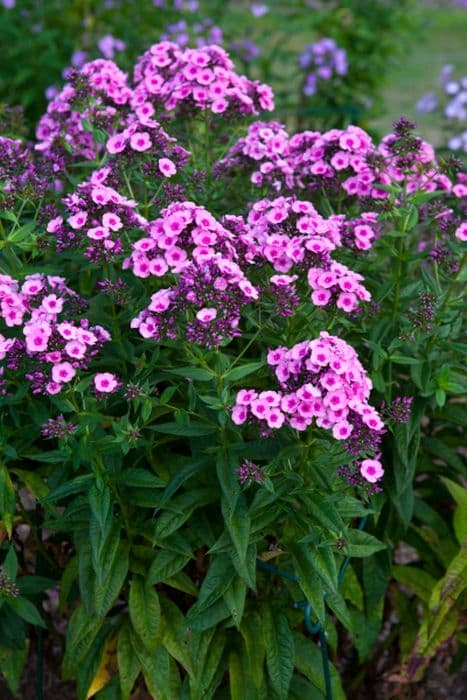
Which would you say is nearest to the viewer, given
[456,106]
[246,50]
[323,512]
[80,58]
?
[323,512]

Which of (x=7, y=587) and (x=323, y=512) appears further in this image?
(x=7, y=587)

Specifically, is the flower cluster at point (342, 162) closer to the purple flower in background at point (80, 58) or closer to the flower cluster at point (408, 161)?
the flower cluster at point (408, 161)

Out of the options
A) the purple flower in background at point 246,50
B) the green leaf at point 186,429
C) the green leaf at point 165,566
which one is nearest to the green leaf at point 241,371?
the green leaf at point 186,429

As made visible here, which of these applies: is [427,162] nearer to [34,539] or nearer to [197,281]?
[197,281]

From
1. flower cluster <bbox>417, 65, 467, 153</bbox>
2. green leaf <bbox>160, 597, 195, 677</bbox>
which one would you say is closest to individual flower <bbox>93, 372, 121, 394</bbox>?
green leaf <bbox>160, 597, 195, 677</bbox>

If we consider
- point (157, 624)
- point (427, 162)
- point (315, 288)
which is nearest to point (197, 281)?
point (315, 288)

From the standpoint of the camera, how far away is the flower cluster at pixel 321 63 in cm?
712

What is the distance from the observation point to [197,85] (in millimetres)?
3062

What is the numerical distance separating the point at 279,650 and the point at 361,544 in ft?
1.18

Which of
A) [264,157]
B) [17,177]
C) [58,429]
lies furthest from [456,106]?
[58,429]

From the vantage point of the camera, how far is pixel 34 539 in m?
2.89

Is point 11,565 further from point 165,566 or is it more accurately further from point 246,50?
point 246,50

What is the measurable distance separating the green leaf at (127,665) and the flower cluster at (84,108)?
1.50 meters

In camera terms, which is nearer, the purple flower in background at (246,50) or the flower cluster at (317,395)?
the flower cluster at (317,395)
